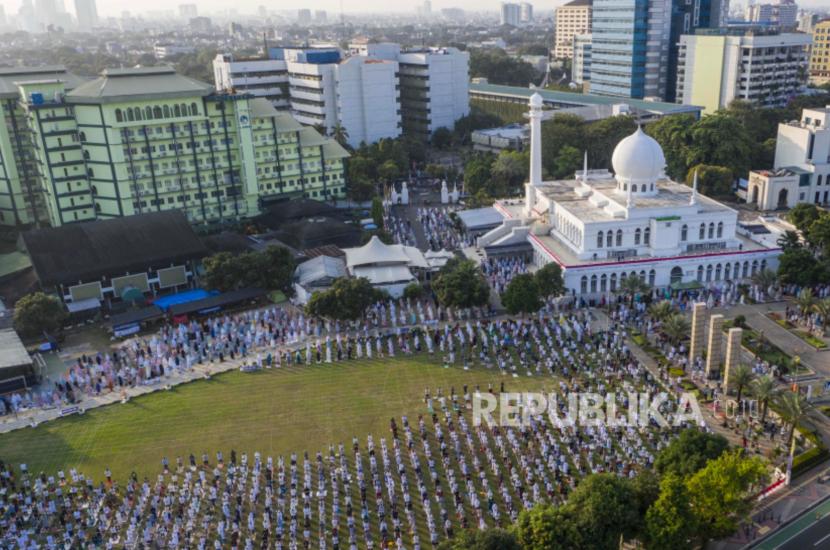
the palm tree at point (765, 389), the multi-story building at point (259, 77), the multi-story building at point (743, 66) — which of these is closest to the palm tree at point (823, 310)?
the palm tree at point (765, 389)

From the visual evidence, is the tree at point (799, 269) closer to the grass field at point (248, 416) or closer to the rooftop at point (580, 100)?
the grass field at point (248, 416)

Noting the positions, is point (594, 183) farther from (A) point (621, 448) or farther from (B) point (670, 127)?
(A) point (621, 448)

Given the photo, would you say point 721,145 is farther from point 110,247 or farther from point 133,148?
point 110,247

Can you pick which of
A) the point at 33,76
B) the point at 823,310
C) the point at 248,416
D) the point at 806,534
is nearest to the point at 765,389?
the point at 806,534

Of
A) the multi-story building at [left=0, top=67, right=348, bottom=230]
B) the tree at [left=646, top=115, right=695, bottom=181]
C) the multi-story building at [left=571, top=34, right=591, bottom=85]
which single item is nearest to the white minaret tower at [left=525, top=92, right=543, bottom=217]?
the tree at [left=646, top=115, right=695, bottom=181]

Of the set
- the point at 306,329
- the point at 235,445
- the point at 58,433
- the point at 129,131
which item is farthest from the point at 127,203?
the point at 235,445
